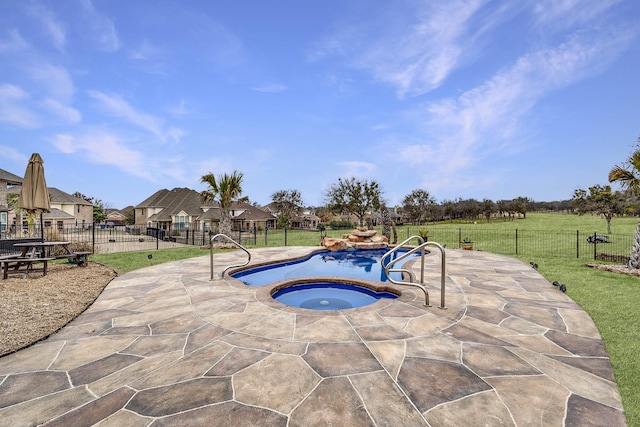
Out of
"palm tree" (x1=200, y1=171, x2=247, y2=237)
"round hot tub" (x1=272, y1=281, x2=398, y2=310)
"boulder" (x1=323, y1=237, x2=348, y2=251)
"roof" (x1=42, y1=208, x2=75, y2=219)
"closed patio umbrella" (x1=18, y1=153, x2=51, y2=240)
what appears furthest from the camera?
"roof" (x1=42, y1=208, x2=75, y2=219)

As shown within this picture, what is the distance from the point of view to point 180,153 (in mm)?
26672

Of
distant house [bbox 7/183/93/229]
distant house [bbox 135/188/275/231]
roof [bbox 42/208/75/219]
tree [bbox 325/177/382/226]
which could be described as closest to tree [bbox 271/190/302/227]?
distant house [bbox 135/188/275/231]

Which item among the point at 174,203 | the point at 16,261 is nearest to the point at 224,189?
the point at 16,261

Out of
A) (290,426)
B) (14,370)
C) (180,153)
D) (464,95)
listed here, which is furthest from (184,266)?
(180,153)

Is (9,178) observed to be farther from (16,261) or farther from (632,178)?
(632,178)

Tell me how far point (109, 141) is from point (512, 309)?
77.8ft

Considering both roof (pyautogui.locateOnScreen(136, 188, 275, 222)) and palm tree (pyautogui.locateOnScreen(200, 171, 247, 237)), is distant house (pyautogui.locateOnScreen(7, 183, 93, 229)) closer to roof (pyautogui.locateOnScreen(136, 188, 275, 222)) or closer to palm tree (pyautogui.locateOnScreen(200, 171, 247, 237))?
roof (pyautogui.locateOnScreen(136, 188, 275, 222))

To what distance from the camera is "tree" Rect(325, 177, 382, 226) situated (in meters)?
39.5

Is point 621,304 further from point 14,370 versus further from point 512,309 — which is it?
point 14,370

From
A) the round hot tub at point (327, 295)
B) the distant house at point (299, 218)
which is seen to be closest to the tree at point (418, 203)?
the distant house at point (299, 218)

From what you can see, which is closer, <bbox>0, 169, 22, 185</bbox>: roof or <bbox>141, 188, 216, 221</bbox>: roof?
<bbox>0, 169, 22, 185</bbox>: roof

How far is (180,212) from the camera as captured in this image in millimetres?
35219

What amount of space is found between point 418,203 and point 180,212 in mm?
46217

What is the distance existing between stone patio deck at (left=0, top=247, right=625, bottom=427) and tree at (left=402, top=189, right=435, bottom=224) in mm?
55912
